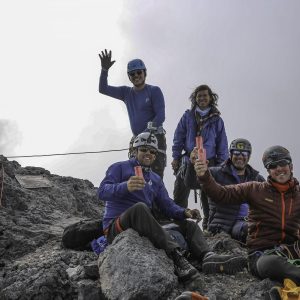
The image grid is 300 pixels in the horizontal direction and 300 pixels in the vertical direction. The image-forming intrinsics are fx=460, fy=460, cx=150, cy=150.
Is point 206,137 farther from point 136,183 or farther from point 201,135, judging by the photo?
point 136,183

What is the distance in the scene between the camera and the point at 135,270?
19.8 ft

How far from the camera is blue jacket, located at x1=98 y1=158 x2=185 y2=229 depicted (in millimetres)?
6895

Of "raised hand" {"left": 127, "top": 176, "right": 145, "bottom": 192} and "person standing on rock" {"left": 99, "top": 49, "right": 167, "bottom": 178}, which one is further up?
"person standing on rock" {"left": 99, "top": 49, "right": 167, "bottom": 178}

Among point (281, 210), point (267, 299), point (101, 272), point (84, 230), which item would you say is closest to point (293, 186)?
point (281, 210)

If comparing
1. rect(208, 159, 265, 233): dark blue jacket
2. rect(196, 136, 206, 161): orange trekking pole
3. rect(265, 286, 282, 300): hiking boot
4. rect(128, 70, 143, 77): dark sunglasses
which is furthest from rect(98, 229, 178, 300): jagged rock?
rect(128, 70, 143, 77): dark sunglasses

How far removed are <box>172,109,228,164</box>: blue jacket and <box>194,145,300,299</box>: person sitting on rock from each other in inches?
110

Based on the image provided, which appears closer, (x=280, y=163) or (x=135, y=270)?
(x=135, y=270)

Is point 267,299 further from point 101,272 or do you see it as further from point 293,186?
point 101,272

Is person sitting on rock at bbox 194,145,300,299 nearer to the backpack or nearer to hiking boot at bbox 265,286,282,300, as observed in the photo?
hiking boot at bbox 265,286,282,300

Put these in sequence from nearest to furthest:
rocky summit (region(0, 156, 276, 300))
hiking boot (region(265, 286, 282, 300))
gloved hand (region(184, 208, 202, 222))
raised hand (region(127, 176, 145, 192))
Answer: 1. hiking boot (region(265, 286, 282, 300))
2. rocky summit (region(0, 156, 276, 300))
3. raised hand (region(127, 176, 145, 192))
4. gloved hand (region(184, 208, 202, 222))

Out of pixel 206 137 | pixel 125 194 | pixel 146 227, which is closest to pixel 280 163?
pixel 146 227

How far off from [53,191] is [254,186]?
26.8ft

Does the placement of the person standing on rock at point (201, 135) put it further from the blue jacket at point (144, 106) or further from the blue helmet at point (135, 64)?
the blue helmet at point (135, 64)

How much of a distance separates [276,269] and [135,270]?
1.82m
